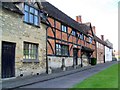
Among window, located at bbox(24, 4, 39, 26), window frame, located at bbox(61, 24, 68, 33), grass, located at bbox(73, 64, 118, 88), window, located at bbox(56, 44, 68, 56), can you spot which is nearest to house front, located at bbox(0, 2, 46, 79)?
window, located at bbox(24, 4, 39, 26)

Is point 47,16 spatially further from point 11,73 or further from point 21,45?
point 11,73

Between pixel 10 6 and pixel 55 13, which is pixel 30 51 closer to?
pixel 10 6

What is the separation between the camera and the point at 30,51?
19688 mm

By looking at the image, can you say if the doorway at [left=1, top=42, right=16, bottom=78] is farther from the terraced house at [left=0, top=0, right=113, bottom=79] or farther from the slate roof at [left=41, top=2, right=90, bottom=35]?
the slate roof at [left=41, top=2, right=90, bottom=35]

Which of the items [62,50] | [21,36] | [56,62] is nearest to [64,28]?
[62,50]

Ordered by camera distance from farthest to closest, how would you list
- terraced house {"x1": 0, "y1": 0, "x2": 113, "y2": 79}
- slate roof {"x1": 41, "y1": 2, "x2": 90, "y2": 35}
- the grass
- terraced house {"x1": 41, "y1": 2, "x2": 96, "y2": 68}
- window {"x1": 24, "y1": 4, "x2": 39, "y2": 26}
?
slate roof {"x1": 41, "y1": 2, "x2": 90, "y2": 35} → terraced house {"x1": 41, "y1": 2, "x2": 96, "y2": 68} → window {"x1": 24, "y1": 4, "x2": 39, "y2": 26} → terraced house {"x1": 0, "y1": 0, "x2": 113, "y2": 79} → the grass

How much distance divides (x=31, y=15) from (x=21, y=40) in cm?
326

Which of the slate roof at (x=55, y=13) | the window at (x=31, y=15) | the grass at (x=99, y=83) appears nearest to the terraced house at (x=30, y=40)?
the window at (x=31, y=15)

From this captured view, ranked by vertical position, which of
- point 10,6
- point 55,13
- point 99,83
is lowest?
point 99,83

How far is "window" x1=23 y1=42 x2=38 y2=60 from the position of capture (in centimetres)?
1888

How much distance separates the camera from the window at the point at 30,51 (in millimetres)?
18884

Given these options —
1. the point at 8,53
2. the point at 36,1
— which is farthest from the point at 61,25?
the point at 8,53

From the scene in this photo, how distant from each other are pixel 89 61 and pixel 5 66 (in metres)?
31.0

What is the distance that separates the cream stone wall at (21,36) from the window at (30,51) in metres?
0.38
